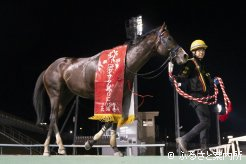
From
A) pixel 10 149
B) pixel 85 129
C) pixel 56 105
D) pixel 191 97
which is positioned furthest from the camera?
pixel 85 129

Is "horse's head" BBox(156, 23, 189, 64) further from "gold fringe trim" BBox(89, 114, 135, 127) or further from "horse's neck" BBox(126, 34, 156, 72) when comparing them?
"gold fringe trim" BBox(89, 114, 135, 127)

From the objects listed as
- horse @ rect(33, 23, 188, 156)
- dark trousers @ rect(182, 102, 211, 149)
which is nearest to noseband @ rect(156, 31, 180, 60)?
horse @ rect(33, 23, 188, 156)

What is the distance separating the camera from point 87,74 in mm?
5102

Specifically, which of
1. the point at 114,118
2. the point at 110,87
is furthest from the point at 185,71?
the point at 114,118

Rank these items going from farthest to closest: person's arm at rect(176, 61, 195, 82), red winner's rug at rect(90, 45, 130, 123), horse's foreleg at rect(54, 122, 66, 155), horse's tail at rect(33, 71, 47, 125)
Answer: horse's tail at rect(33, 71, 47, 125), horse's foreleg at rect(54, 122, 66, 155), red winner's rug at rect(90, 45, 130, 123), person's arm at rect(176, 61, 195, 82)

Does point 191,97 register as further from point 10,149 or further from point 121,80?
point 10,149

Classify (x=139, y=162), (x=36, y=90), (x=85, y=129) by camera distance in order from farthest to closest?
(x=85, y=129) → (x=36, y=90) → (x=139, y=162)

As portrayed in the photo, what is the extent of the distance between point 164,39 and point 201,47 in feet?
1.59

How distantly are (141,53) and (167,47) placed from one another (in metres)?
0.35

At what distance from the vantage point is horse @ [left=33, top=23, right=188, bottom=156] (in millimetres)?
4797

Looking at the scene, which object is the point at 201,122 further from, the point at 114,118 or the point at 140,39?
the point at 140,39

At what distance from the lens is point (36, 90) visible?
→ 588cm

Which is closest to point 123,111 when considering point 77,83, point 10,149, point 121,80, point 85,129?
point 121,80

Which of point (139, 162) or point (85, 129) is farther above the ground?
point (85, 129)
